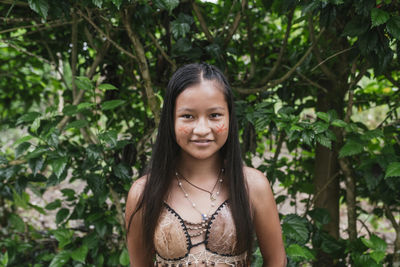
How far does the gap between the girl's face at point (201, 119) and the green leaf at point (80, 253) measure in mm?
1247

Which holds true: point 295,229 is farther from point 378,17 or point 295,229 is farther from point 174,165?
point 378,17

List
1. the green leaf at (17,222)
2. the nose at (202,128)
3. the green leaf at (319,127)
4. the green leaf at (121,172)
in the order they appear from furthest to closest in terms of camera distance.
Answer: the green leaf at (17,222) < the green leaf at (121,172) < the green leaf at (319,127) < the nose at (202,128)

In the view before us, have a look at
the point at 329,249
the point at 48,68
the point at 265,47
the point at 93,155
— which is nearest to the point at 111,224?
the point at 93,155

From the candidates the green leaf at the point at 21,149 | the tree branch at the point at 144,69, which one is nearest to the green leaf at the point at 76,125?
the green leaf at the point at 21,149

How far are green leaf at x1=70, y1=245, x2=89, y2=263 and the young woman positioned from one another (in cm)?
78

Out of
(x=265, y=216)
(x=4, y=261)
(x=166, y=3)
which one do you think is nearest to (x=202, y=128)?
(x=265, y=216)

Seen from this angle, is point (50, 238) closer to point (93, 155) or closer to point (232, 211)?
point (93, 155)

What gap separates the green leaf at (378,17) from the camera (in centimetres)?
155

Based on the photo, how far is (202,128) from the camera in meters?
1.30

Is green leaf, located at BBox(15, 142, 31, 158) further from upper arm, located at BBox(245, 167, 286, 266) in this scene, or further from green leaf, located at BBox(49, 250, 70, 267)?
upper arm, located at BBox(245, 167, 286, 266)

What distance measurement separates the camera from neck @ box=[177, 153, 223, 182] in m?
1.49

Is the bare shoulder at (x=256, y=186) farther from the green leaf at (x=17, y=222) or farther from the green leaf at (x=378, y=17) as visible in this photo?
the green leaf at (x=17, y=222)

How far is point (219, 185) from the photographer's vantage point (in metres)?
1.49

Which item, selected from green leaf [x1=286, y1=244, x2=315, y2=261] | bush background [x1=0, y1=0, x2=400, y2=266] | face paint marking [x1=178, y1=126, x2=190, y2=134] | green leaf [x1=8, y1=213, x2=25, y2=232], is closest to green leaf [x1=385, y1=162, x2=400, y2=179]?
bush background [x1=0, y1=0, x2=400, y2=266]
